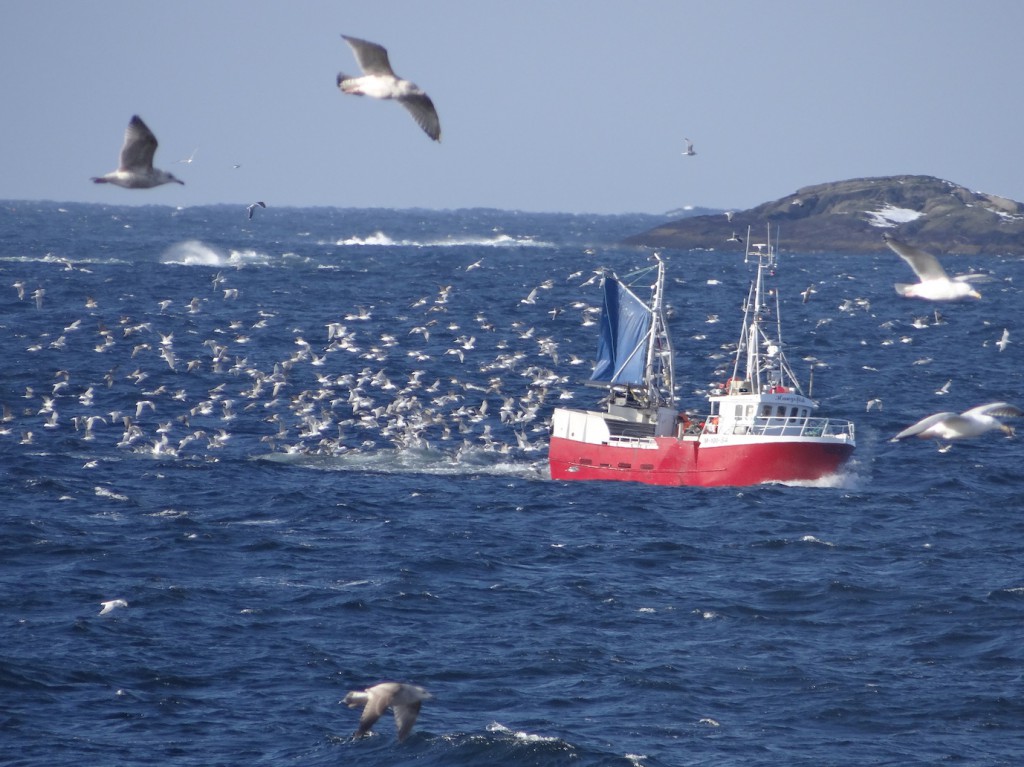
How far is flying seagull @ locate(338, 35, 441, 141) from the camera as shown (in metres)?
19.7

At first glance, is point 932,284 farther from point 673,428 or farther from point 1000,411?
point 673,428

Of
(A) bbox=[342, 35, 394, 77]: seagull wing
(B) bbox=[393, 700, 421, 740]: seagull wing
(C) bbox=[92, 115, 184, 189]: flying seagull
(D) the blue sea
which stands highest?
(A) bbox=[342, 35, 394, 77]: seagull wing

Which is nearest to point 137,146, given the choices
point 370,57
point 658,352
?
point 370,57

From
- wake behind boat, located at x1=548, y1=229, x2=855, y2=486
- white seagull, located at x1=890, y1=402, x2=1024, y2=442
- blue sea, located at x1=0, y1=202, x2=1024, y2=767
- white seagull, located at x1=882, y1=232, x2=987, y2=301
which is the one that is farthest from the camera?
wake behind boat, located at x1=548, y1=229, x2=855, y2=486

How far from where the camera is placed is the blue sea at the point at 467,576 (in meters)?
28.8

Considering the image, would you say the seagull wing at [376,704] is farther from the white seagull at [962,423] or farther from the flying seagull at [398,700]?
the white seagull at [962,423]

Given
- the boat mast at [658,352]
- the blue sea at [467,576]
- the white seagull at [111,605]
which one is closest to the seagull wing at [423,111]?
the blue sea at [467,576]

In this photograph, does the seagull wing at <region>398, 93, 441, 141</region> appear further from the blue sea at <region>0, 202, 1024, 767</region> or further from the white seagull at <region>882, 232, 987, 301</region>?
the blue sea at <region>0, 202, 1024, 767</region>

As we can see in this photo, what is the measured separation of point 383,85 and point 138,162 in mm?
4364

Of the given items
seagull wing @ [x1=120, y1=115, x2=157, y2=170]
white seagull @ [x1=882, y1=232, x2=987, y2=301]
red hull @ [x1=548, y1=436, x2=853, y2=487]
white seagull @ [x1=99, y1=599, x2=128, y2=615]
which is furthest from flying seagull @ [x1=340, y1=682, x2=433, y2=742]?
red hull @ [x1=548, y1=436, x2=853, y2=487]

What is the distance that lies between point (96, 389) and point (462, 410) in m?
16.0

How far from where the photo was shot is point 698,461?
172 feet

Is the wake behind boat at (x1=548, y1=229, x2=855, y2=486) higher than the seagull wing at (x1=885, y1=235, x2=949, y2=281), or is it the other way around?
the seagull wing at (x1=885, y1=235, x2=949, y2=281)

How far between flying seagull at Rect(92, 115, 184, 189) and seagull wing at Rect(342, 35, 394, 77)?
11.2ft
